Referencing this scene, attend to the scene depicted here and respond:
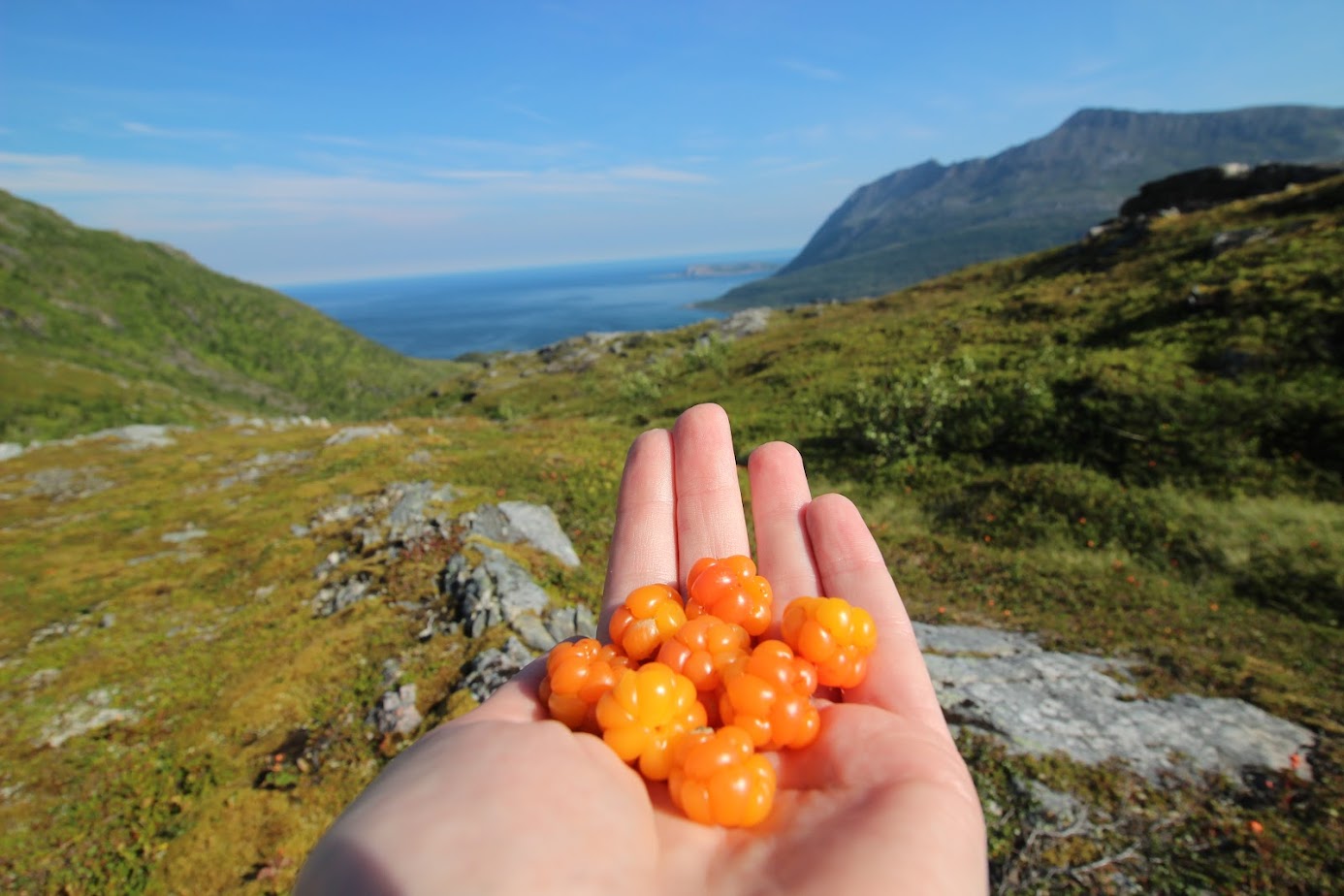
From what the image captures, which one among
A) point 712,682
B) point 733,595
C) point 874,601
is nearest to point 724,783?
point 712,682

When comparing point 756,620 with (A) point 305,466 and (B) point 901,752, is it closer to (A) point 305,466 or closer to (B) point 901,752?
(B) point 901,752

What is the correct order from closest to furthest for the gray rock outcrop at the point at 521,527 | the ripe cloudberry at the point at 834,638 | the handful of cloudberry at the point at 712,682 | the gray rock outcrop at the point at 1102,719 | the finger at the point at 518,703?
the handful of cloudberry at the point at 712,682 → the finger at the point at 518,703 → the ripe cloudberry at the point at 834,638 → the gray rock outcrop at the point at 1102,719 → the gray rock outcrop at the point at 521,527

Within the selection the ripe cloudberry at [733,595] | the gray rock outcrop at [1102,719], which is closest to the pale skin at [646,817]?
the ripe cloudberry at [733,595]

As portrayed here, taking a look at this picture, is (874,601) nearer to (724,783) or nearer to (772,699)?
(772,699)

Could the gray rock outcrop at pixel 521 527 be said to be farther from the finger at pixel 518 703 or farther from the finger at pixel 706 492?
the finger at pixel 518 703

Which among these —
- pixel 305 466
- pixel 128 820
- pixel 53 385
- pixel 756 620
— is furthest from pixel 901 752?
pixel 53 385
